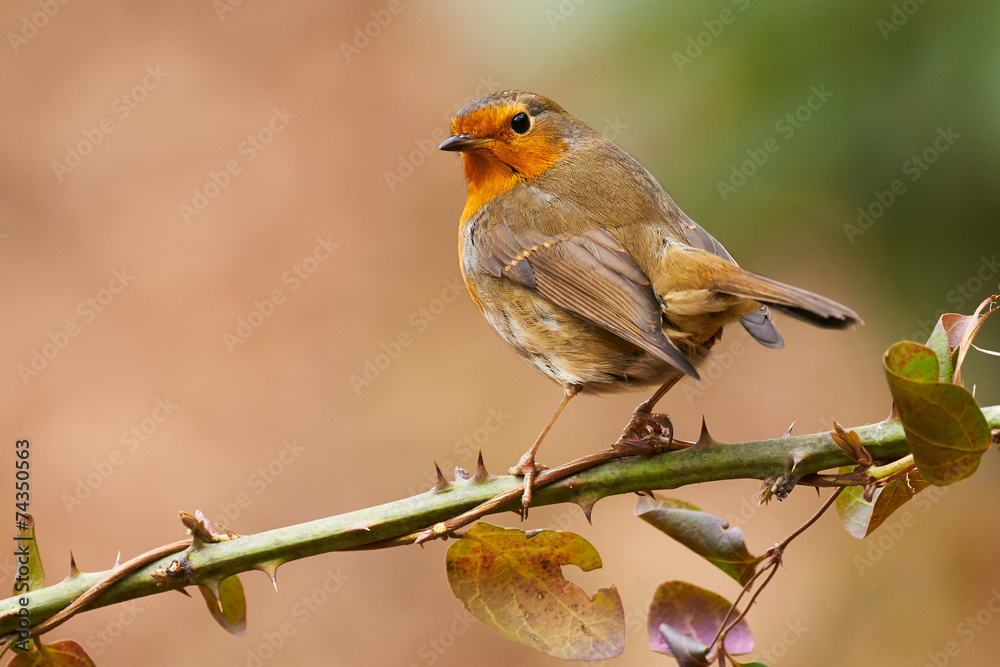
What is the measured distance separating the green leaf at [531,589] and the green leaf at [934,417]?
554 mm

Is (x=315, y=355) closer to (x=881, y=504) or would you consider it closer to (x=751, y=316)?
(x=751, y=316)

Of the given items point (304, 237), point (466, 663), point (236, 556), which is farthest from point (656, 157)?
point (304, 237)

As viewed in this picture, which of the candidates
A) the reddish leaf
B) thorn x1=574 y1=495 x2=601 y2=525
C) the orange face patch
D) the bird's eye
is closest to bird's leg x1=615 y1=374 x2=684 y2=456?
thorn x1=574 y1=495 x2=601 y2=525

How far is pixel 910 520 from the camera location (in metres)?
5.47

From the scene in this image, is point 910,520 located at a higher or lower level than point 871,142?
lower

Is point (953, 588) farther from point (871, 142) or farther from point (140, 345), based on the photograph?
point (140, 345)

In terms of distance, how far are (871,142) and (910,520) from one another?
151 inches

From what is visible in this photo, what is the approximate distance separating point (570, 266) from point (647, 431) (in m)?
0.61

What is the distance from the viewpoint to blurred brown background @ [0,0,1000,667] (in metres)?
5.27

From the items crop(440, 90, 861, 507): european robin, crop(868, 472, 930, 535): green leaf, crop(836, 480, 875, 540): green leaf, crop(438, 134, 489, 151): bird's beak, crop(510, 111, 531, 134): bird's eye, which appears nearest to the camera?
crop(868, 472, 930, 535): green leaf

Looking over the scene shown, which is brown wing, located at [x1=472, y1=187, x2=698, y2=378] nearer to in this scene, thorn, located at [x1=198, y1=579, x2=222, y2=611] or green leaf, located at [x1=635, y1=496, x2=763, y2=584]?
green leaf, located at [x1=635, y1=496, x2=763, y2=584]

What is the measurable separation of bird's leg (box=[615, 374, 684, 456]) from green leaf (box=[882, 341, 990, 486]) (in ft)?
1.57

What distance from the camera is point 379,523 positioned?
61.6 inches

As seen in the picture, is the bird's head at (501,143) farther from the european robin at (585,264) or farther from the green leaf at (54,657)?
the green leaf at (54,657)
